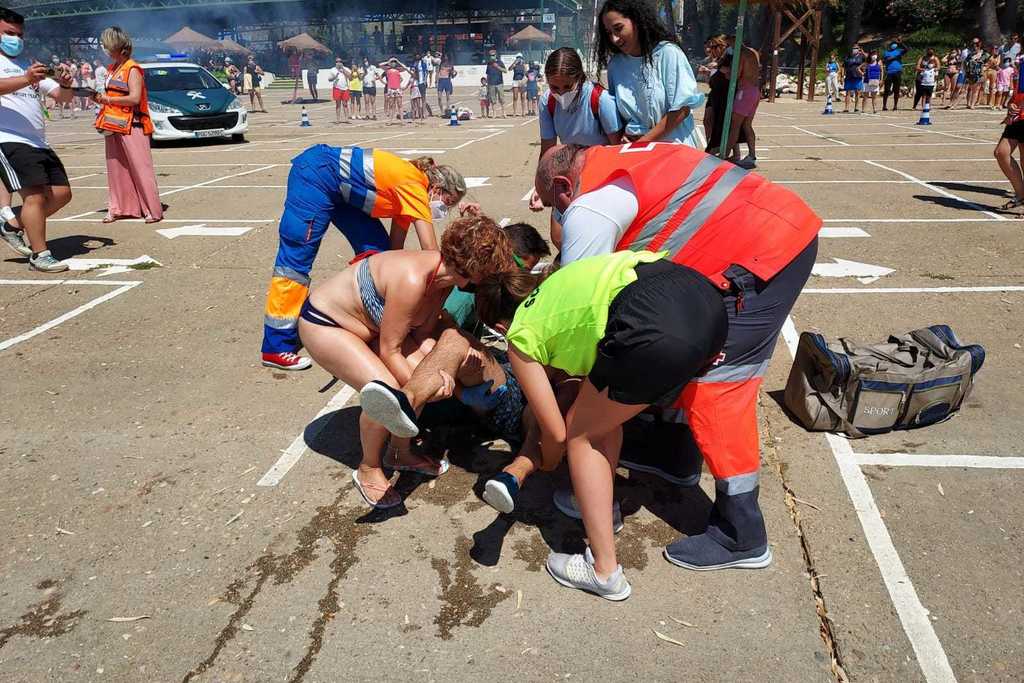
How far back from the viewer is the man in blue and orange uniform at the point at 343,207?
4.22m

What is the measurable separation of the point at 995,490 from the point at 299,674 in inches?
110

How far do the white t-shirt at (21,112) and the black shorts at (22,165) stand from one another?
0.06 meters

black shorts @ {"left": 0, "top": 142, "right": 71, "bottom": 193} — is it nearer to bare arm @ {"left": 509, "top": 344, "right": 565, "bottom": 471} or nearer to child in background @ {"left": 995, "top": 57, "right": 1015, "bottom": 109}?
bare arm @ {"left": 509, "top": 344, "right": 565, "bottom": 471}

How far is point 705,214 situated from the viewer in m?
2.51

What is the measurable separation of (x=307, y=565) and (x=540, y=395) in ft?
3.69

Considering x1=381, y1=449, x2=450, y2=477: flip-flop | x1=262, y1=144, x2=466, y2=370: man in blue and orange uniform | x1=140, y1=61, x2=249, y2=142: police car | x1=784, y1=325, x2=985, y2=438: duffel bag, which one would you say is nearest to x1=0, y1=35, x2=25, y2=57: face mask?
x1=262, y1=144, x2=466, y2=370: man in blue and orange uniform

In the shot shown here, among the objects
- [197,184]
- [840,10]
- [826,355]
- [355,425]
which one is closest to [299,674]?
[355,425]

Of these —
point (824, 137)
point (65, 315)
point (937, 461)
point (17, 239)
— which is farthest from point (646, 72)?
point (824, 137)

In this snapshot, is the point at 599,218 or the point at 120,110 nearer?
the point at 599,218

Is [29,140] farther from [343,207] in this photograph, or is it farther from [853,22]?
[853,22]

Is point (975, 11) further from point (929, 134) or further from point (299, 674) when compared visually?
point (299, 674)

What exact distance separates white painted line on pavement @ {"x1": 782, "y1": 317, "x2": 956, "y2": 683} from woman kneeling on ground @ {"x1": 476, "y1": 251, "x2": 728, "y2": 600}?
901mm

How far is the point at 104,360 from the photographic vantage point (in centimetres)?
470

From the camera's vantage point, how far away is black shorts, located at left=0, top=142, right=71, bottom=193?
621 cm
